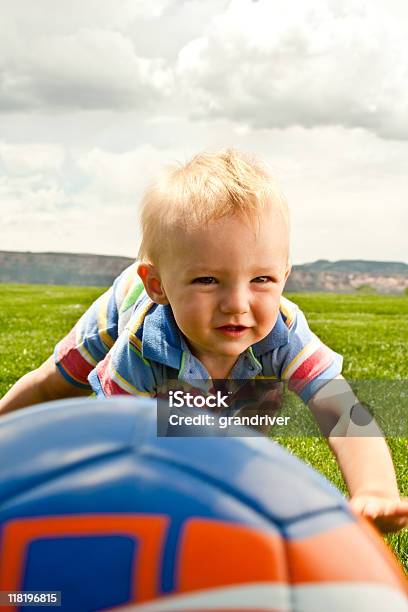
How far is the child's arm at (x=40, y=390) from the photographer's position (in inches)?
158

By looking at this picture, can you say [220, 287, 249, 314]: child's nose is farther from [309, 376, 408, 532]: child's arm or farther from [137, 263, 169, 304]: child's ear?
[309, 376, 408, 532]: child's arm

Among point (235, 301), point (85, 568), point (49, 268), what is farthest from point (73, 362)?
point (49, 268)

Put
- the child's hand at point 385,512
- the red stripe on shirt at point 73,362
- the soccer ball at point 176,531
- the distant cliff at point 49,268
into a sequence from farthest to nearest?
1. the distant cliff at point 49,268
2. the red stripe on shirt at point 73,362
3. the child's hand at point 385,512
4. the soccer ball at point 176,531

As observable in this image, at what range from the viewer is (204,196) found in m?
2.87

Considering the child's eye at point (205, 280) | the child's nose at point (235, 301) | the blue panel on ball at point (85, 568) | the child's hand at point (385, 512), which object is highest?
the child's eye at point (205, 280)

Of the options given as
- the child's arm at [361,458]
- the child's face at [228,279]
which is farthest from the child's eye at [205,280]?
the child's arm at [361,458]

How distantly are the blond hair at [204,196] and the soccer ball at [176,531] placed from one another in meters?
1.31

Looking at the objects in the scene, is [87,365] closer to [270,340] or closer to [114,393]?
[114,393]

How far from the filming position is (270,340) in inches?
128

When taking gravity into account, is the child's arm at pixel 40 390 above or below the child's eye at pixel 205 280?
above

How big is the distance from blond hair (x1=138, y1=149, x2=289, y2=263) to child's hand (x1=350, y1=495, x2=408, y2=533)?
Answer: 1022mm

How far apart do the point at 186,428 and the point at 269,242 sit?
117 centimetres

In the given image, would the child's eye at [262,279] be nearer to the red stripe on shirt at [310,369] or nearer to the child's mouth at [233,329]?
the child's mouth at [233,329]

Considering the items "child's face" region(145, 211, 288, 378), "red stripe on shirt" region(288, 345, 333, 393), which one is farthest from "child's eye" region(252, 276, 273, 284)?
"red stripe on shirt" region(288, 345, 333, 393)
